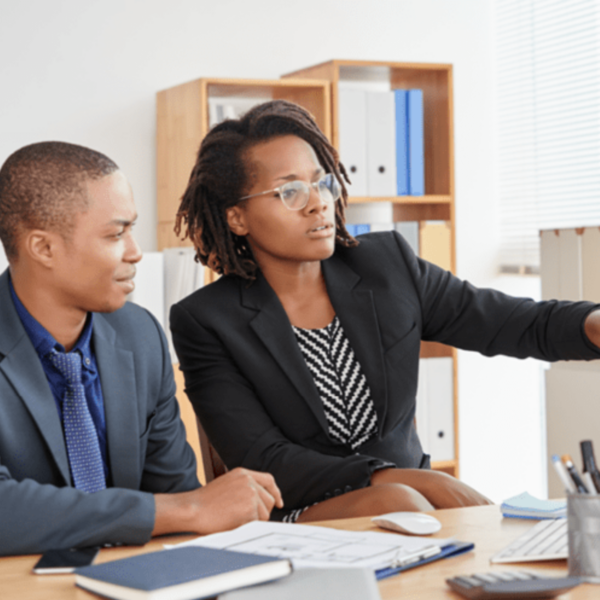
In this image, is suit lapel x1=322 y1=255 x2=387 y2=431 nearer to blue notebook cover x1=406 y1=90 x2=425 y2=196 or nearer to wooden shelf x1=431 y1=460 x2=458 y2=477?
→ blue notebook cover x1=406 y1=90 x2=425 y2=196

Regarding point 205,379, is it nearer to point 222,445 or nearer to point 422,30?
point 222,445

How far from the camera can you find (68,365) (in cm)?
145

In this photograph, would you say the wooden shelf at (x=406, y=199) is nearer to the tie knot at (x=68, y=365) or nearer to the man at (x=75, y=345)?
the man at (x=75, y=345)

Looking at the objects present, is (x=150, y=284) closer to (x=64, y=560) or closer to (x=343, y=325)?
(x=343, y=325)

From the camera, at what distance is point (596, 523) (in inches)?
37.4

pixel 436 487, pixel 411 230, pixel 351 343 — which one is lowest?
pixel 436 487

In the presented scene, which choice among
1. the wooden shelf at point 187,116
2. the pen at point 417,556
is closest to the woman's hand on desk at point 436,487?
the pen at point 417,556

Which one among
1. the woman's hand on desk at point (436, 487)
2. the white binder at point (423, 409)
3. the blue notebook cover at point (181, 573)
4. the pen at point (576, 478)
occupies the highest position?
the pen at point (576, 478)

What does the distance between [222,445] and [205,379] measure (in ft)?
0.46

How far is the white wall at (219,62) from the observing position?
355 cm

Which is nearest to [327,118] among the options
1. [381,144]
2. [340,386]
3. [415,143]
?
[381,144]

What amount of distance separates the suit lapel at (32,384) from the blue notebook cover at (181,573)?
437 mm

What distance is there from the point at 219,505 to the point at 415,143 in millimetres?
2684

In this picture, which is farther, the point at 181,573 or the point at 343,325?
the point at 343,325
